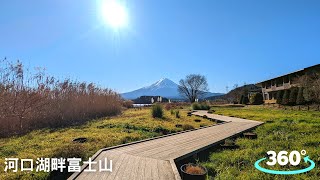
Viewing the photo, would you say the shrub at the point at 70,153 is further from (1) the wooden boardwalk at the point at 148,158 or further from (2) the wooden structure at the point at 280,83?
(2) the wooden structure at the point at 280,83

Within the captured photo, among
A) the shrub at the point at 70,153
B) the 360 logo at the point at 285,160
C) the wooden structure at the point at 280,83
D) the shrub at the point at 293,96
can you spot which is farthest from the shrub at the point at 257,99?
the shrub at the point at 70,153

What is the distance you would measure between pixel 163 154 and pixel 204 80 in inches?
2970

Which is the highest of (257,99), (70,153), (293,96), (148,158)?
(293,96)

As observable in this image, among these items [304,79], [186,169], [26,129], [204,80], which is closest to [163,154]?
[186,169]

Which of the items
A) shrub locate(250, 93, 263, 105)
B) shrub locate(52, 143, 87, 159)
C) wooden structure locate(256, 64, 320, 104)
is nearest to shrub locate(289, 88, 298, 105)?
wooden structure locate(256, 64, 320, 104)

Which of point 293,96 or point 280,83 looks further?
point 280,83

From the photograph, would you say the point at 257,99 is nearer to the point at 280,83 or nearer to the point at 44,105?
the point at 280,83

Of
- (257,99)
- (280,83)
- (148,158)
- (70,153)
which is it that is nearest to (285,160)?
(148,158)

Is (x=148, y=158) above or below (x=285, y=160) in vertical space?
above

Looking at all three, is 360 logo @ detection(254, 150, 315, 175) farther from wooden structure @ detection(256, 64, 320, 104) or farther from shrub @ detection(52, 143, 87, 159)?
wooden structure @ detection(256, 64, 320, 104)

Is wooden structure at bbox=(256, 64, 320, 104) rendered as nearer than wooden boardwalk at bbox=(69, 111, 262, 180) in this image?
No

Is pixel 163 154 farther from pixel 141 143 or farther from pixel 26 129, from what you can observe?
pixel 26 129

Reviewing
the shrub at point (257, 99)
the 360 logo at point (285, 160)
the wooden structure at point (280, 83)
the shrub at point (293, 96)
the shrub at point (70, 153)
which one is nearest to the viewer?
the 360 logo at point (285, 160)

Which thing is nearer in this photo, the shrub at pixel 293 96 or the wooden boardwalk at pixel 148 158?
the wooden boardwalk at pixel 148 158
